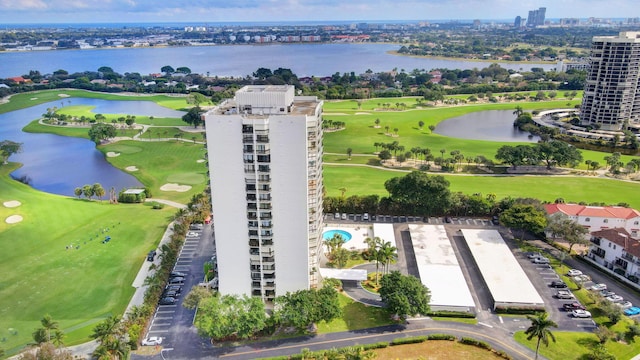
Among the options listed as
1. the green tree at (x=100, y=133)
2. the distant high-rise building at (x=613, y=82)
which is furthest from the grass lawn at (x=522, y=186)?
the green tree at (x=100, y=133)

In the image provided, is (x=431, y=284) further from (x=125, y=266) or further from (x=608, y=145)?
(x=608, y=145)

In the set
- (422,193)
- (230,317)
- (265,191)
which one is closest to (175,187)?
(422,193)

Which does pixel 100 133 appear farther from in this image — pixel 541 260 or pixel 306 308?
pixel 541 260

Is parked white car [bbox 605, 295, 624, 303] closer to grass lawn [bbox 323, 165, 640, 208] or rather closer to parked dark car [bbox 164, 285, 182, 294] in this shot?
grass lawn [bbox 323, 165, 640, 208]

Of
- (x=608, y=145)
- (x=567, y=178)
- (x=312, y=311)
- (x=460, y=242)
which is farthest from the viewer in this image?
(x=608, y=145)

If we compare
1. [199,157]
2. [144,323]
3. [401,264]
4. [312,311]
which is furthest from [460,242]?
[199,157]
